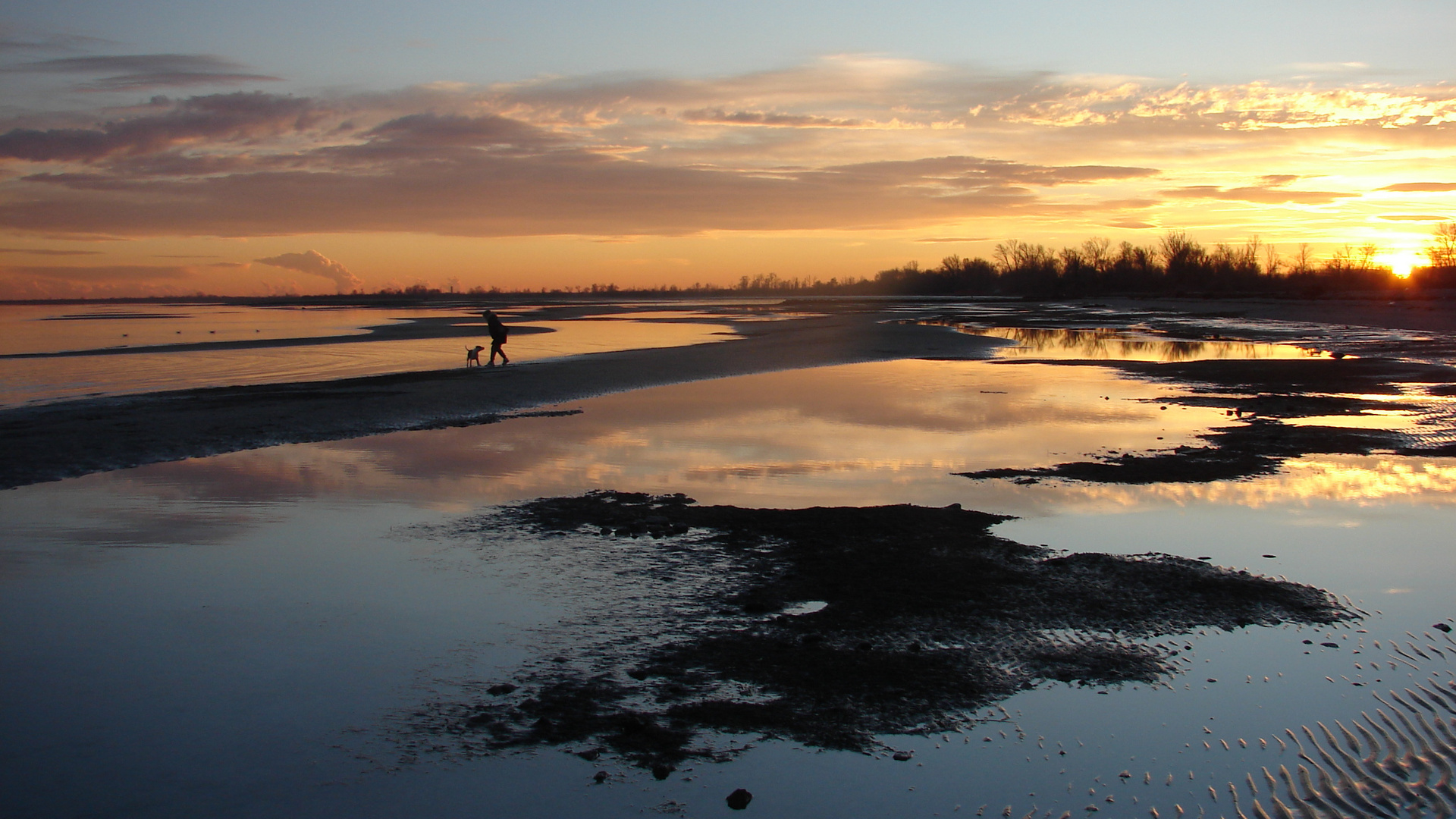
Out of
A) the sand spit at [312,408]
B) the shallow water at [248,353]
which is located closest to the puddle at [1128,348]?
the sand spit at [312,408]

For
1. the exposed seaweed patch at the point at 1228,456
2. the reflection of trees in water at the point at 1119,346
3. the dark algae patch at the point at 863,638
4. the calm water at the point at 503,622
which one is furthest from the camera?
the reflection of trees in water at the point at 1119,346

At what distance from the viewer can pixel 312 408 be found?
17.2 meters

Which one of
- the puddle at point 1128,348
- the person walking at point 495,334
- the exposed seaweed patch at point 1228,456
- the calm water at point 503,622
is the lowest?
the calm water at point 503,622

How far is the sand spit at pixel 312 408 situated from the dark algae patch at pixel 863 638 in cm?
802

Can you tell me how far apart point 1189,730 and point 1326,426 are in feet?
38.9

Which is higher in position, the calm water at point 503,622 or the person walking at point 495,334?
the person walking at point 495,334

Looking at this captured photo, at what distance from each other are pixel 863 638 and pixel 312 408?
14244 millimetres

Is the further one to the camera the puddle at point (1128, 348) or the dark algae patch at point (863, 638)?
the puddle at point (1128, 348)

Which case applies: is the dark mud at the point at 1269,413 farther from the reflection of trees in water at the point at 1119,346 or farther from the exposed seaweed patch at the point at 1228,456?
the reflection of trees in water at the point at 1119,346

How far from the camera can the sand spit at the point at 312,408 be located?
43.7 feet

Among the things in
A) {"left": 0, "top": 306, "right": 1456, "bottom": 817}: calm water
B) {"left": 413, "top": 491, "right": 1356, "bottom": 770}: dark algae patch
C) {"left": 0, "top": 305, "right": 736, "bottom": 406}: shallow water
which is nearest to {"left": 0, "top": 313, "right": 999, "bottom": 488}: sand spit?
{"left": 0, "top": 306, "right": 1456, "bottom": 817}: calm water

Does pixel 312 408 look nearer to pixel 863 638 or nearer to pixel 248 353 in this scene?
pixel 863 638

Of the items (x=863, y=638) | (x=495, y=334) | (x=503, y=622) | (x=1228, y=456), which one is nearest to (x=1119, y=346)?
(x=495, y=334)

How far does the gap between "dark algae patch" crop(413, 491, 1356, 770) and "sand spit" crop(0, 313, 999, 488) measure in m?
8.02
